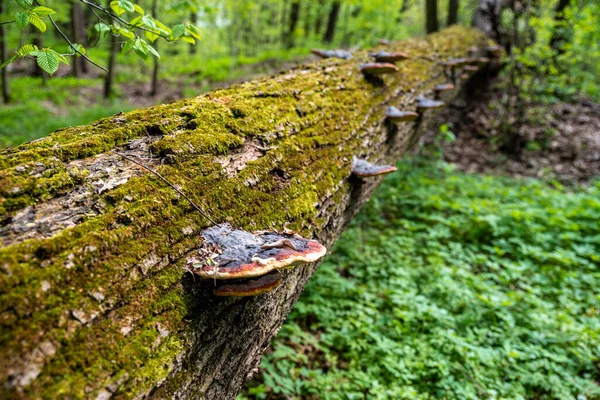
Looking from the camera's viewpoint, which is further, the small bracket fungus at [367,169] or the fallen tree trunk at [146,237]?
the small bracket fungus at [367,169]

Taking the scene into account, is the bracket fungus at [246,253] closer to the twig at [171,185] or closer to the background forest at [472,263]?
the twig at [171,185]

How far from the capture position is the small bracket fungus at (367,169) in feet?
9.33

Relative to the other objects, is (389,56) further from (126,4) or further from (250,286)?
(250,286)

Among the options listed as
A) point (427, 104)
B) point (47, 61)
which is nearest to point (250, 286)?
point (47, 61)

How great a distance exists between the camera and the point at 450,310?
4062 mm

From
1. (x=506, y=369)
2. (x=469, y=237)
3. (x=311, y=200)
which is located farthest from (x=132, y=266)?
(x=469, y=237)

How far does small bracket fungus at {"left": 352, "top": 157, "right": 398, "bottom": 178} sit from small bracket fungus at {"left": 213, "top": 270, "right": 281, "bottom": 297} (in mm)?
1660

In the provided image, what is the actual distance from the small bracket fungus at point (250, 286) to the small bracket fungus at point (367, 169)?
166 cm

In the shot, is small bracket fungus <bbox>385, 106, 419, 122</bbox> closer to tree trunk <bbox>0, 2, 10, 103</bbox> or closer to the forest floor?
the forest floor

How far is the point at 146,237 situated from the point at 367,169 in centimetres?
197

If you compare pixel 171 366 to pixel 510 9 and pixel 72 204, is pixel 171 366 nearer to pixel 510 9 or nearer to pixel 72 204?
pixel 72 204

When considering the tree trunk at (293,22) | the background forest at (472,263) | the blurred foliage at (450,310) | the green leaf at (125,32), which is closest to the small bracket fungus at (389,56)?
the background forest at (472,263)

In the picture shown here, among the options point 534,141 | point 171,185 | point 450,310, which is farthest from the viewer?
point 534,141

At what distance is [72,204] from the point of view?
1.41 m
